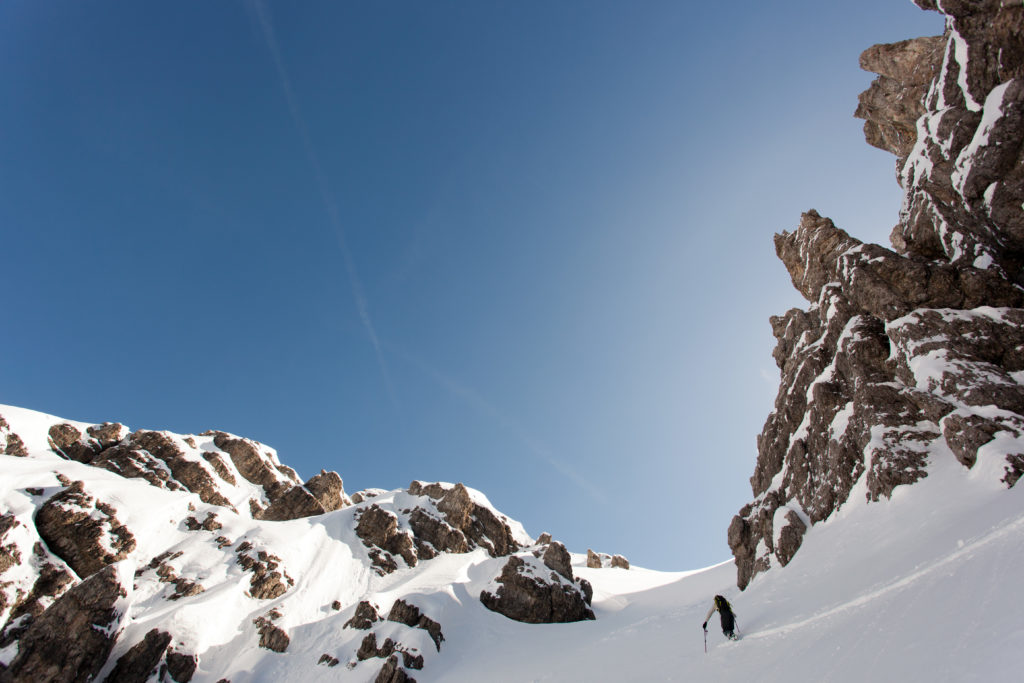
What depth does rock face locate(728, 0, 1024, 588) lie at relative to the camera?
91.4ft

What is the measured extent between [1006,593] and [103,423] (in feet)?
380

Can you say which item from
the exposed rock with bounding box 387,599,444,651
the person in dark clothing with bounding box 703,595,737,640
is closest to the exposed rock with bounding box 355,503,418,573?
the exposed rock with bounding box 387,599,444,651

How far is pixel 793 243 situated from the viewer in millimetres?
56250

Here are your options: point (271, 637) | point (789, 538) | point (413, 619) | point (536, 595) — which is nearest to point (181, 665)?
point (271, 637)

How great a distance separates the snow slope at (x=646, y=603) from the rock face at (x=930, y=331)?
7.12 ft

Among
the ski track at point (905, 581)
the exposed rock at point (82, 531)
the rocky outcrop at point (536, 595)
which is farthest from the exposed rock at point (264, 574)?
the ski track at point (905, 581)

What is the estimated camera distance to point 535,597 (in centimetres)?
5056

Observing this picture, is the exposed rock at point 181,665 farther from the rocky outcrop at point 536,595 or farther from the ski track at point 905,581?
the ski track at point 905,581

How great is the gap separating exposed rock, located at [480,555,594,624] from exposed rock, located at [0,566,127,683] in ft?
106

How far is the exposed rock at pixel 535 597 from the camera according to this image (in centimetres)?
4956

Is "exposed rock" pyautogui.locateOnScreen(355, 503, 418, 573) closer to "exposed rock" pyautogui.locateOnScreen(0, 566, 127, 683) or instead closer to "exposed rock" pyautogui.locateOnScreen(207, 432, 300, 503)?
"exposed rock" pyautogui.locateOnScreen(0, 566, 127, 683)

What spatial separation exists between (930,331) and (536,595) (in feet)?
139

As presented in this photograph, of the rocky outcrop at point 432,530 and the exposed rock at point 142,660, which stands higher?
the rocky outcrop at point 432,530

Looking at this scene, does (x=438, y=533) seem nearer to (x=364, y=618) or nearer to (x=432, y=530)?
(x=432, y=530)
